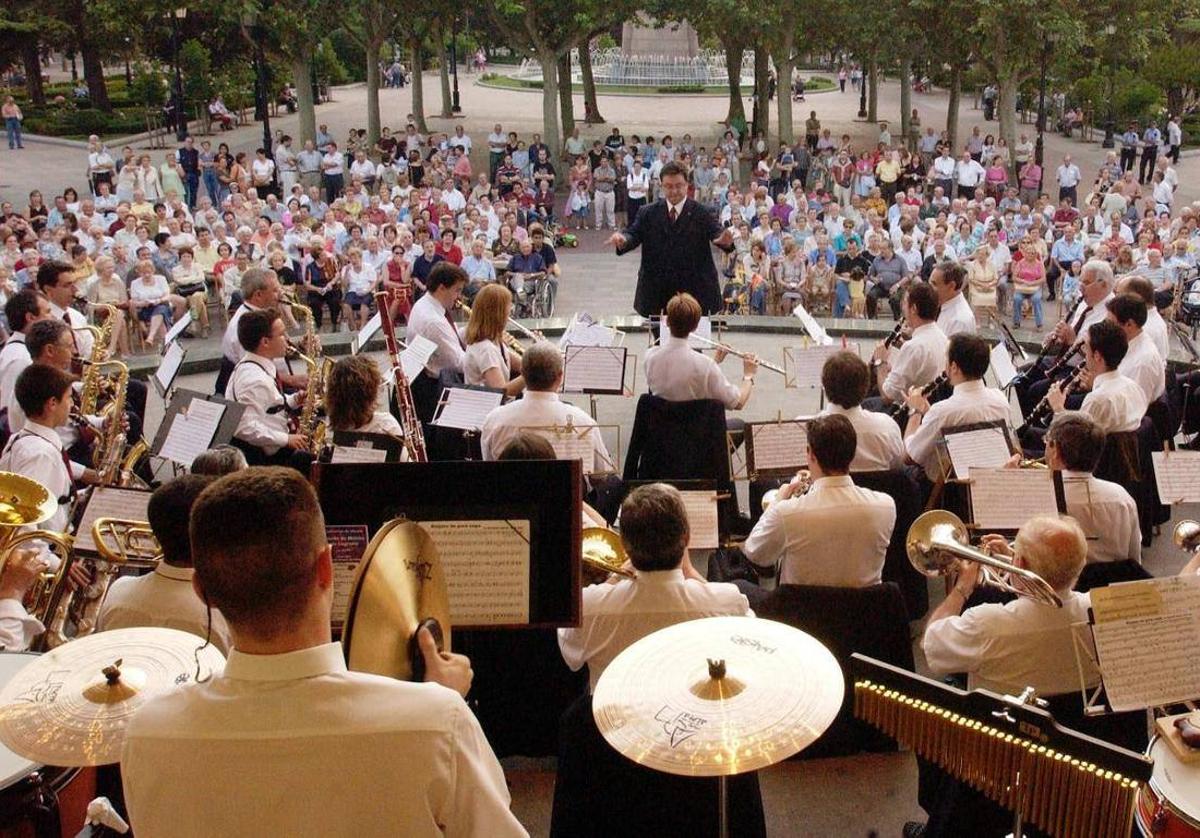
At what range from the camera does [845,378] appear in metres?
5.96

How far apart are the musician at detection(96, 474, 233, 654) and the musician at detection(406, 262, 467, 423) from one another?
4352 millimetres

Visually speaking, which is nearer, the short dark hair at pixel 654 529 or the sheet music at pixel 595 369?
the short dark hair at pixel 654 529

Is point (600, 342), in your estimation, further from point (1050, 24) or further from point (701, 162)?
point (1050, 24)

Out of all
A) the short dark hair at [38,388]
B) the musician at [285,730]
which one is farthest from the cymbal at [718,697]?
the short dark hair at [38,388]

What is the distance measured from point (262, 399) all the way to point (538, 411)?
1.81 m

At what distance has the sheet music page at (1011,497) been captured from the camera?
4.93 m

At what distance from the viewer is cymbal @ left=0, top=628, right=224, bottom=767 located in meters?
2.65

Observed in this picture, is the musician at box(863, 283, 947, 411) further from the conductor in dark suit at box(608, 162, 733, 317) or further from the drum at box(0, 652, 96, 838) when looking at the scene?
the drum at box(0, 652, 96, 838)

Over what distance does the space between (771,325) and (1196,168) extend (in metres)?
20.4

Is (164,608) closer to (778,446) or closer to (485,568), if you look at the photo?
(485,568)

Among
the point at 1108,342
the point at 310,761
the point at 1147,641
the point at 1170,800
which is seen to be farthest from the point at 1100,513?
the point at 310,761

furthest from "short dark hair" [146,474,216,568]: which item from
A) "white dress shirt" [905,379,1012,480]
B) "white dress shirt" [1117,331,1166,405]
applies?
"white dress shirt" [1117,331,1166,405]

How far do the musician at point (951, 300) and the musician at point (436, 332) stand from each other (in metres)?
3.40

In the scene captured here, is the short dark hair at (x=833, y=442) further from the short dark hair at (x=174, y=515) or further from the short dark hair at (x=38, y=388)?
the short dark hair at (x=38, y=388)
